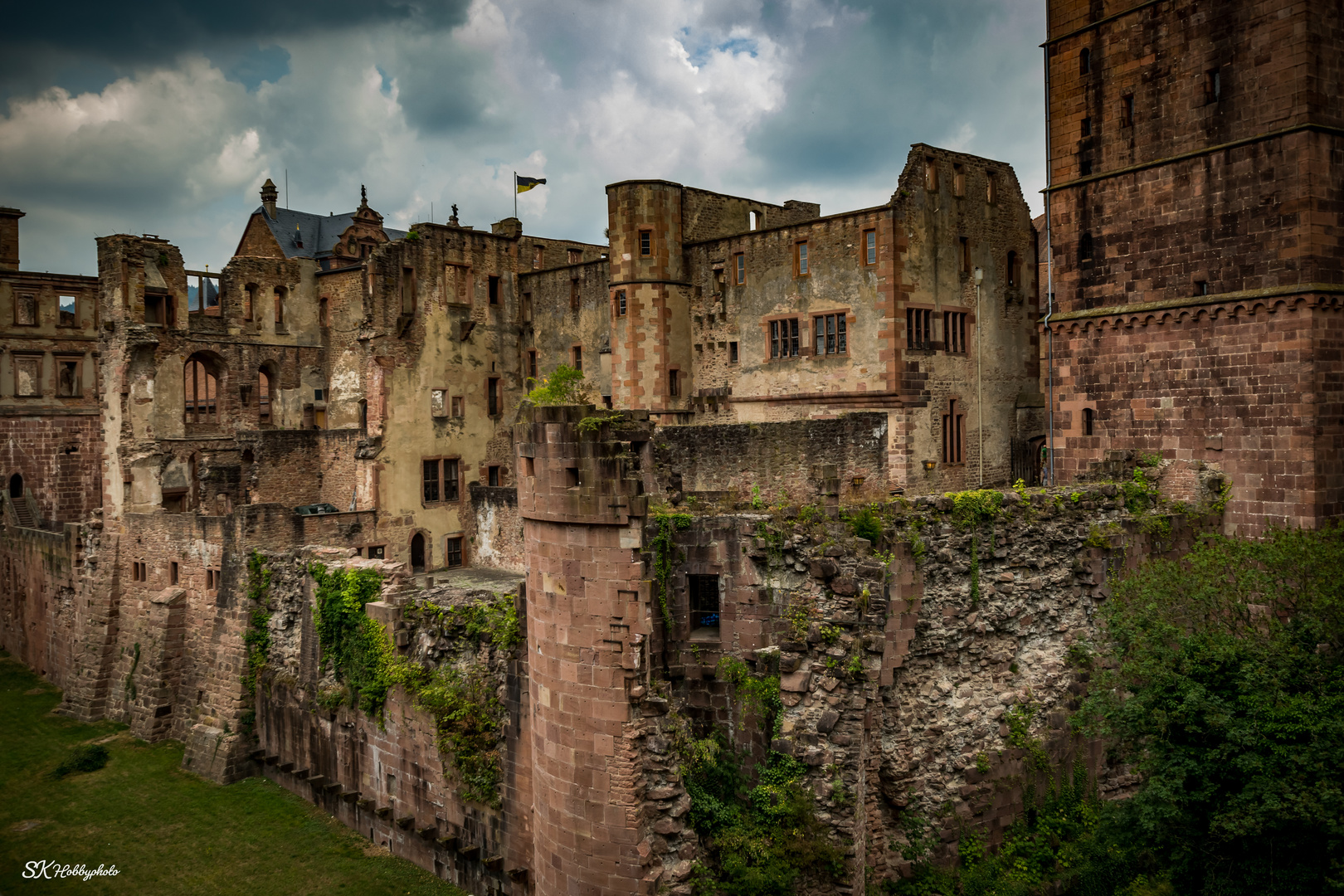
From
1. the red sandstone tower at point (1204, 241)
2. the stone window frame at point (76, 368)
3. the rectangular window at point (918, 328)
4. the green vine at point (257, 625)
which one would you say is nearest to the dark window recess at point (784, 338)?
the rectangular window at point (918, 328)

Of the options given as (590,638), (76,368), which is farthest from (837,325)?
(76,368)

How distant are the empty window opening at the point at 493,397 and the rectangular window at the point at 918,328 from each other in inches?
716

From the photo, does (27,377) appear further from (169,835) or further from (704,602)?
(704,602)

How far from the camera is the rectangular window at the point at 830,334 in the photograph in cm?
3198

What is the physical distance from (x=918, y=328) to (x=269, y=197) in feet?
152

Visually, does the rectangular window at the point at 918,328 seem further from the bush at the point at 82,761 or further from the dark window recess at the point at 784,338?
the bush at the point at 82,761

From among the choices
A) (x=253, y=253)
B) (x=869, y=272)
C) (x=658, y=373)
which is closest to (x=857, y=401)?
(x=869, y=272)

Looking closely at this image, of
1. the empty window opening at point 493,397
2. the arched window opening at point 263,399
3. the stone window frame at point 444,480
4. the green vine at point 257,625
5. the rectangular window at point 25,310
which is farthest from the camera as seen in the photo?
the rectangular window at point 25,310

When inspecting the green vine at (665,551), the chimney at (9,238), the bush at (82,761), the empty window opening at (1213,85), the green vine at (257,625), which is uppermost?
the chimney at (9,238)

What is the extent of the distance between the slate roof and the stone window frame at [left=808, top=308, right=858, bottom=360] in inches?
1511

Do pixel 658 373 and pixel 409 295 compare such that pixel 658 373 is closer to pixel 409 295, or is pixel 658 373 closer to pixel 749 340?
pixel 749 340

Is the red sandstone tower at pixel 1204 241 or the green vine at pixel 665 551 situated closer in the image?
the green vine at pixel 665 551

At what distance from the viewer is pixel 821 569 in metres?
16.1

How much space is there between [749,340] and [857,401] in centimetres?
490
